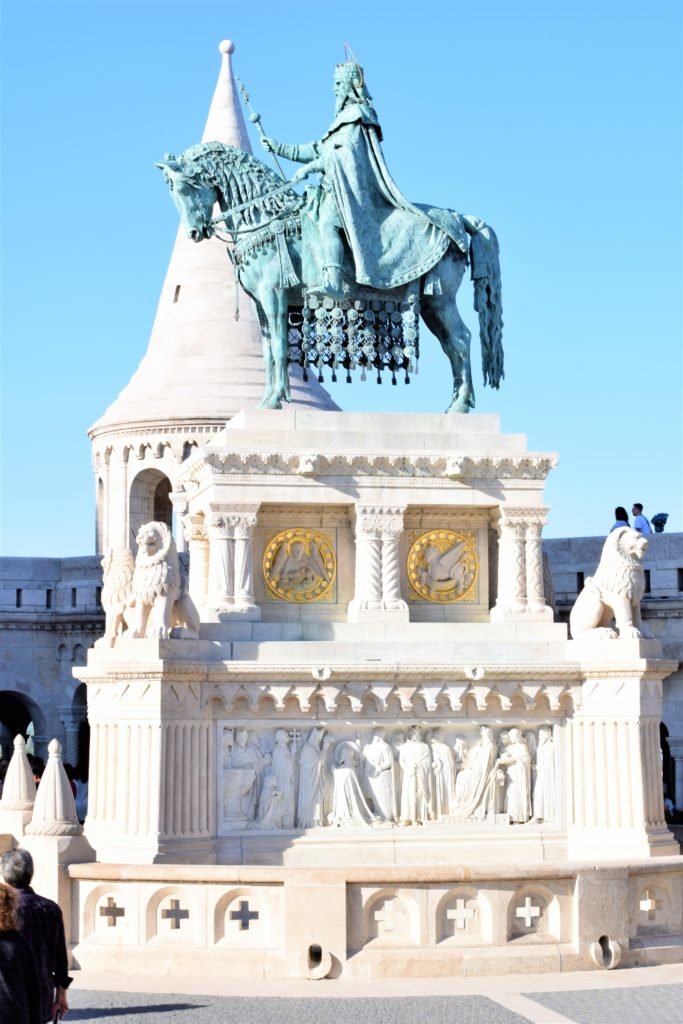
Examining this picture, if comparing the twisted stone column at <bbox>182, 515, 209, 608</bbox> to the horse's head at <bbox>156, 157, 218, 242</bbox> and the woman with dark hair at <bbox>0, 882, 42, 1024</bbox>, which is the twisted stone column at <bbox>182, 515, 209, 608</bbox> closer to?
the horse's head at <bbox>156, 157, 218, 242</bbox>

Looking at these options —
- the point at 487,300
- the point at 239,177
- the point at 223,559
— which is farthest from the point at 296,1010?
the point at 239,177

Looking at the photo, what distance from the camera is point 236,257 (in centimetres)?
1972

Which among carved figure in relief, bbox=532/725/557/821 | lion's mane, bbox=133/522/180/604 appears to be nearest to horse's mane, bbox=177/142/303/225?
lion's mane, bbox=133/522/180/604

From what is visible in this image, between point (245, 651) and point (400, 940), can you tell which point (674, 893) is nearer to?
point (400, 940)

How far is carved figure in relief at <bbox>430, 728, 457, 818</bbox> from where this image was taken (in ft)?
58.7

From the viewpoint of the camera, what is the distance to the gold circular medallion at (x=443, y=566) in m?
18.8

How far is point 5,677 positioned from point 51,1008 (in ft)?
116

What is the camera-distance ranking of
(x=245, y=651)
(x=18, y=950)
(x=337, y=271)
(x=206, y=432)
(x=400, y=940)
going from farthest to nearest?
(x=206, y=432), (x=337, y=271), (x=245, y=651), (x=400, y=940), (x=18, y=950)

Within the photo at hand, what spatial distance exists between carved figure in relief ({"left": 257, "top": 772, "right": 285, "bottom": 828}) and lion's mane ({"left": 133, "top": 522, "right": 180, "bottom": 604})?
2.18 m

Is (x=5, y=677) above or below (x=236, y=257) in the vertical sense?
below

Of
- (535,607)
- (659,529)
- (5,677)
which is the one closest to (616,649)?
(535,607)

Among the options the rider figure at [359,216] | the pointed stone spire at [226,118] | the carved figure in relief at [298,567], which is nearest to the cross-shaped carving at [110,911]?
the carved figure in relief at [298,567]

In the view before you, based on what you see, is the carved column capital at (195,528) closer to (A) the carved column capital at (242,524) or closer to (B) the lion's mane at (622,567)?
(A) the carved column capital at (242,524)

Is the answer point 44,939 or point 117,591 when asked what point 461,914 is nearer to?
point 44,939
